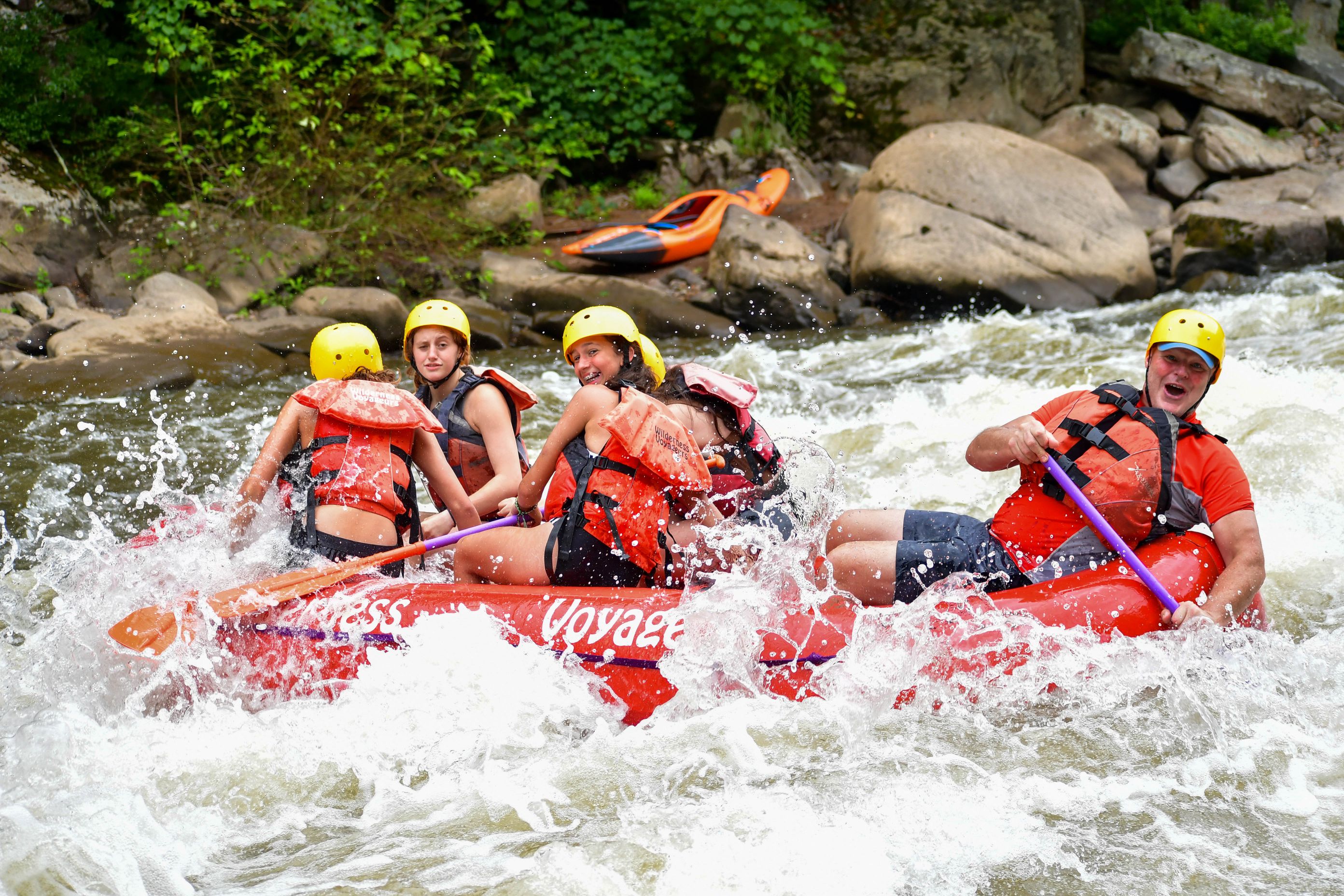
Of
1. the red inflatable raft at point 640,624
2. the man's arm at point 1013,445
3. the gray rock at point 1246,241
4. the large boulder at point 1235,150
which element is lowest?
the gray rock at point 1246,241

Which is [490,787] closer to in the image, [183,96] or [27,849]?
[27,849]

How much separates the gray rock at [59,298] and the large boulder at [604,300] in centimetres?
335

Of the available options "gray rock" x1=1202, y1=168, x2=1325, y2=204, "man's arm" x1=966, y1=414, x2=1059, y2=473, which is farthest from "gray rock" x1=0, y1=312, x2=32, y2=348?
"gray rock" x1=1202, y1=168, x2=1325, y2=204

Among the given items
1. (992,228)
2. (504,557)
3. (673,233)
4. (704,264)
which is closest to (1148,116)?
(992,228)

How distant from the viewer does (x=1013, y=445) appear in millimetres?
3684

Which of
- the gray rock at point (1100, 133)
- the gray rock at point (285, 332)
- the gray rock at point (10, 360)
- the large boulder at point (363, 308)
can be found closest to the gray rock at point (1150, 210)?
the gray rock at point (1100, 133)

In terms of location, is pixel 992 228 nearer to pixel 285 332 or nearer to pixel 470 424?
pixel 285 332

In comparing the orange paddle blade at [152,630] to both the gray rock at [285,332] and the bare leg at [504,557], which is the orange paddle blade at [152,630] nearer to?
the bare leg at [504,557]

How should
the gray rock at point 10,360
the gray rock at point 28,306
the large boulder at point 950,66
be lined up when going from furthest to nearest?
the large boulder at point 950,66 → the gray rock at point 28,306 → the gray rock at point 10,360

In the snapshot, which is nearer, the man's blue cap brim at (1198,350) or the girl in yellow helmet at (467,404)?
the man's blue cap brim at (1198,350)

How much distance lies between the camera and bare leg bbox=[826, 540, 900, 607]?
149 inches

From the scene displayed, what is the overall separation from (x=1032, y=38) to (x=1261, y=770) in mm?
12967

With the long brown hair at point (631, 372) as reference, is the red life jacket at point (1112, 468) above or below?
below

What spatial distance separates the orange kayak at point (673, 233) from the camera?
436 inches
